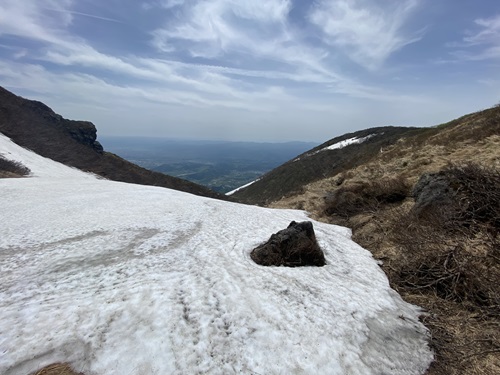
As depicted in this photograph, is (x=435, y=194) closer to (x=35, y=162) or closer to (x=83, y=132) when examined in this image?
(x=35, y=162)

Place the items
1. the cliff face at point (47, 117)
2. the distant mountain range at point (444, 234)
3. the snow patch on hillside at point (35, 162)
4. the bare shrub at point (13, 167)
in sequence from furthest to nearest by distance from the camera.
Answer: the cliff face at point (47, 117) < the snow patch on hillside at point (35, 162) < the bare shrub at point (13, 167) < the distant mountain range at point (444, 234)

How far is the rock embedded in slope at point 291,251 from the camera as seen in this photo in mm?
10695

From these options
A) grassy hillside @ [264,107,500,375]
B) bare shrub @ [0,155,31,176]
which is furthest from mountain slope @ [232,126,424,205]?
grassy hillside @ [264,107,500,375]

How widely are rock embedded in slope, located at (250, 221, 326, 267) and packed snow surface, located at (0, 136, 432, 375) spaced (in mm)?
532

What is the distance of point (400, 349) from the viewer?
22.1 ft

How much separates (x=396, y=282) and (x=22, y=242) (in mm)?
13507

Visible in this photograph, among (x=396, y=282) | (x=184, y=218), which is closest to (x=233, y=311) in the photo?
(x=396, y=282)

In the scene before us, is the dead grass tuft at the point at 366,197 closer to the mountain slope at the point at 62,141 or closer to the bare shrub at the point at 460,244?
the bare shrub at the point at 460,244

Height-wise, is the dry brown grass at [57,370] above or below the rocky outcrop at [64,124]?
below

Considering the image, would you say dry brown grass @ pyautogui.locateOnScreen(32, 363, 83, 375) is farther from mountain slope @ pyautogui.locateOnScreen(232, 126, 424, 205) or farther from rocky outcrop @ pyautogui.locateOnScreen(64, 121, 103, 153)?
mountain slope @ pyautogui.locateOnScreen(232, 126, 424, 205)

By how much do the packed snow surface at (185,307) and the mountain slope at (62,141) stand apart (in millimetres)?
45552

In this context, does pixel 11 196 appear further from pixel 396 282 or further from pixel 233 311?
pixel 396 282

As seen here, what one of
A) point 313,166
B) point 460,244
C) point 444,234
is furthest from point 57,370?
point 313,166

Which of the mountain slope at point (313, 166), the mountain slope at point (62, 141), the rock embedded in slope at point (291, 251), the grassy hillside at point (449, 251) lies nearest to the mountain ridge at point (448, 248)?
the grassy hillside at point (449, 251)
